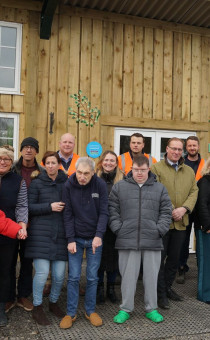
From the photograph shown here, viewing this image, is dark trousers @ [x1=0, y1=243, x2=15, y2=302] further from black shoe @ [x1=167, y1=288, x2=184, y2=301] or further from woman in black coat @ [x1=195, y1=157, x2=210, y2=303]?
woman in black coat @ [x1=195, y1=157, x2=210, y2=303]

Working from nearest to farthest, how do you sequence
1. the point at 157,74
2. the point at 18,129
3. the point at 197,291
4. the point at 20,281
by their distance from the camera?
the point at 20,281
the point at 197,291
the point at 18,129
the point at 157,74

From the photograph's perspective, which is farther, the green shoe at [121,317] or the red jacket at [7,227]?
the green shoe at [121,317]

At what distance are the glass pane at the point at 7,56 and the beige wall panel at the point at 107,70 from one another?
1.54 m

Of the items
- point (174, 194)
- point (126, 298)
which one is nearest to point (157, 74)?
point (174, 194)

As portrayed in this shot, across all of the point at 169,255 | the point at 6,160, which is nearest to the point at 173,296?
the point at 169,255

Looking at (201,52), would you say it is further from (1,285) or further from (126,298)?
(1,285)

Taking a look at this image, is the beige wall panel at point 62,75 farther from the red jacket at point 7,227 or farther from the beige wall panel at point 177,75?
the red jacket at point 7,227

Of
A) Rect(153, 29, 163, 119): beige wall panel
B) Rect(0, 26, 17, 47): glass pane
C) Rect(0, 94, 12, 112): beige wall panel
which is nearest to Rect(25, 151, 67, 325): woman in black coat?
Rect(0, 94, 12, 112): beige wall panel

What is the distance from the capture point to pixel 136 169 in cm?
385

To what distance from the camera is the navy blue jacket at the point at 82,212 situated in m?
3.67

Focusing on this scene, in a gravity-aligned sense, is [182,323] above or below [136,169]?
below

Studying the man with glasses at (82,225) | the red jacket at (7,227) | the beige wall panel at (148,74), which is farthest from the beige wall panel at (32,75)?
the red jacket at (7,227)

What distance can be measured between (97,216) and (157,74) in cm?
397

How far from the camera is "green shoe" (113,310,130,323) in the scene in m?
3.76
